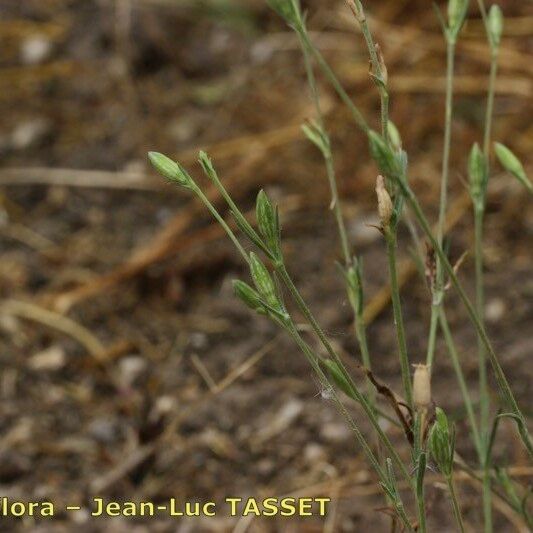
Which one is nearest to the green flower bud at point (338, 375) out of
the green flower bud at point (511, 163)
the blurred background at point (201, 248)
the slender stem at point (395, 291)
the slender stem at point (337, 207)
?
the slender stem at point (395, 291)

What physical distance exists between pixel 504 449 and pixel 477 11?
1.27 metres

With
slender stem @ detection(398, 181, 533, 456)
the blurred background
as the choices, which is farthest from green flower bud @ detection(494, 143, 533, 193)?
the blurred background

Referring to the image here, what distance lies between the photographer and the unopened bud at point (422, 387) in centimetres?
94

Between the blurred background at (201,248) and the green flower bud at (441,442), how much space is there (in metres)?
0.51

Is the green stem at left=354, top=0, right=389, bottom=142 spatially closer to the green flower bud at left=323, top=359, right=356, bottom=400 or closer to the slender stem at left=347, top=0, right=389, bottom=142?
the slender stem at left=347, top=0, right=389, bottom=142

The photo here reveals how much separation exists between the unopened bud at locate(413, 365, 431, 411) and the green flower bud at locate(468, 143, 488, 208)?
27 cm

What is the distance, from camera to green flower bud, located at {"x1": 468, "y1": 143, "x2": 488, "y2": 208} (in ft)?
3.72

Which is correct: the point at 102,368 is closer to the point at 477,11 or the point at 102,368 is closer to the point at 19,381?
the point at 19,381

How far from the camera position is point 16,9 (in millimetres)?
2812

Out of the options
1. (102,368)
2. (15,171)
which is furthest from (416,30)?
(102,368)

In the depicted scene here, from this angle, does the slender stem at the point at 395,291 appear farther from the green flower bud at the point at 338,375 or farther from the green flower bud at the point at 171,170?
the green flower bud at the point at 171,170

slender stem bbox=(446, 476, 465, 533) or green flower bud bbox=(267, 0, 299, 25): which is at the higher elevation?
green flower bud bbox=(267, 0, 299, 25)

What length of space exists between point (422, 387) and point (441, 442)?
6 centimetres

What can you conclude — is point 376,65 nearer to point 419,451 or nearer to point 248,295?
point 248,295
